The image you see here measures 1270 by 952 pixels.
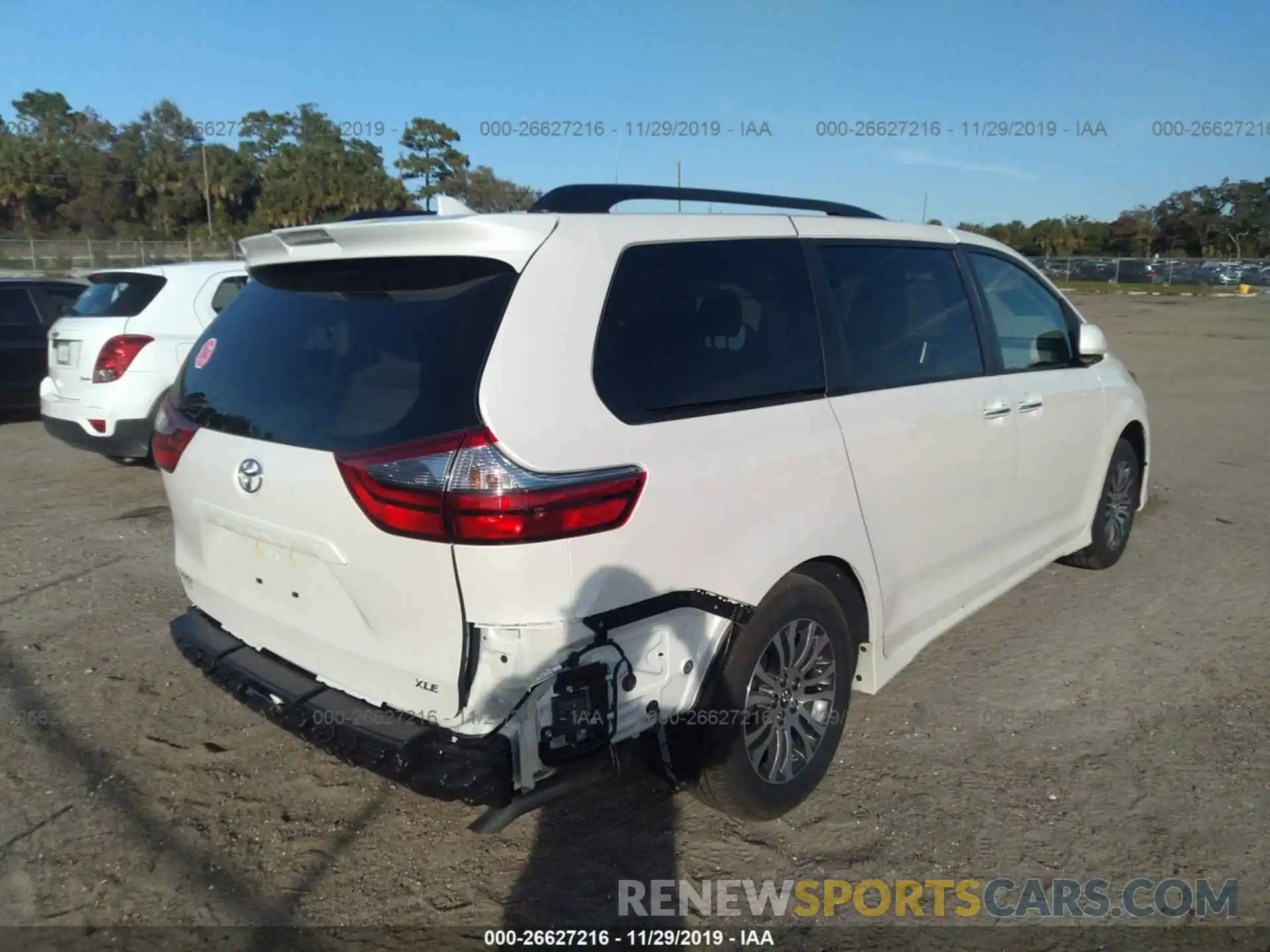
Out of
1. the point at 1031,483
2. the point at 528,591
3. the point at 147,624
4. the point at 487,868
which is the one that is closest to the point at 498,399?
the point at 528,591

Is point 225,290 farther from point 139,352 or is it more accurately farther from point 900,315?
point 900,315

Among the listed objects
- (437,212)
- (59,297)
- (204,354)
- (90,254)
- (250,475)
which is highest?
(90,254)

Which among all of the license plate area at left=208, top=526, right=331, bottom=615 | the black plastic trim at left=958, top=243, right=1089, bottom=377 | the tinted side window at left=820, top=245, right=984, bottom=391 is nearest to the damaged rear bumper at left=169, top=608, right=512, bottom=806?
the license plate area at left=208, top=526, right=331, bottom=615

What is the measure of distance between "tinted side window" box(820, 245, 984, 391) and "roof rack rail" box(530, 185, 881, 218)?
10.5 inches

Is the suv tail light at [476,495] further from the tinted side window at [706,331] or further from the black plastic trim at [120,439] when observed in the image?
the black plastic trim at [120,439]

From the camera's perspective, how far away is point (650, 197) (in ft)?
10.0

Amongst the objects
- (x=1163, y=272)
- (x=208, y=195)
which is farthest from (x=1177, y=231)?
(x=208, y=195)

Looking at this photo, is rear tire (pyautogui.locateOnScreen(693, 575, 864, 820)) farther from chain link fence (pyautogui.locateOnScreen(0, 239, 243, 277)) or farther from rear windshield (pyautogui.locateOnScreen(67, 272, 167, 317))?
chain link fence (pyautogui.locateOnScreen(0, 239, 243, 277))

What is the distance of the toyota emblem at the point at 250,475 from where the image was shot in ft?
8.61

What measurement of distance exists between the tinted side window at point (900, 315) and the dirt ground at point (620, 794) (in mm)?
1416

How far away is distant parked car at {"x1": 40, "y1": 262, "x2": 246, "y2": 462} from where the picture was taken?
23.2 ft

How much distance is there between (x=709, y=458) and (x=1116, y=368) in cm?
359

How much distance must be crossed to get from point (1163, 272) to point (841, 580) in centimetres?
5554

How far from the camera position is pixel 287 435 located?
102 inches
